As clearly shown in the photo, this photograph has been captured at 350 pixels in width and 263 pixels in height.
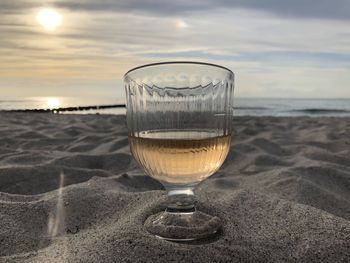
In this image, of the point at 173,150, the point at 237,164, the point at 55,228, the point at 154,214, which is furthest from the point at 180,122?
the point at 237,164

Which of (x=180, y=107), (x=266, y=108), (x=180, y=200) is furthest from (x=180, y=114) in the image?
(x=266, y=108)

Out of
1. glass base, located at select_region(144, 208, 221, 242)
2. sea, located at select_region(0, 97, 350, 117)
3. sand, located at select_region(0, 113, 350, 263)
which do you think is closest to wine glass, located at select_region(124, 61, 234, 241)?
glass base, located at select_region(144, 208, 221, 242)

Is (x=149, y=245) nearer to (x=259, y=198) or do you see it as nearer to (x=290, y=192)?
(x=259, y=198)

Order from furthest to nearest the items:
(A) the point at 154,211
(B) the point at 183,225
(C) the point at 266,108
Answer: (C) the point at 266,108
(A) the point at 154,211
(B) the point at 183,225

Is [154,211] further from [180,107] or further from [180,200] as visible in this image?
[180,107]

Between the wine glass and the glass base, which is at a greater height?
the wine glass

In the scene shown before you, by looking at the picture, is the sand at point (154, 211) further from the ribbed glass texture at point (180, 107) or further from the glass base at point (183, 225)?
the ribbed glass texture at point (180, 107)

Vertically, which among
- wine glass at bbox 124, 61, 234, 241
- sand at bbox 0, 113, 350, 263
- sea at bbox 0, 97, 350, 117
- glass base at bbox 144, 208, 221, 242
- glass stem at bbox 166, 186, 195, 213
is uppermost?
wine glass at bbox 124, 61, 234, 241

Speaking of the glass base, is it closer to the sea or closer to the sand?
the sand
